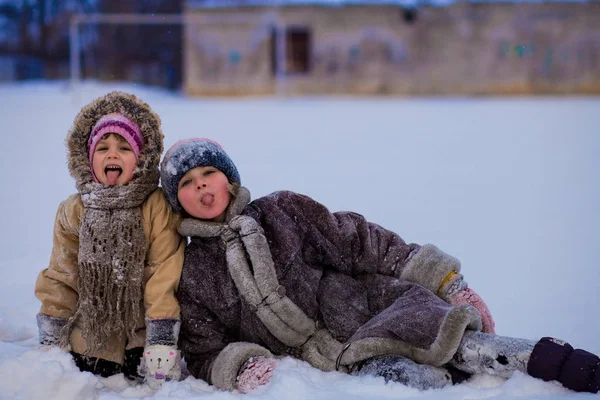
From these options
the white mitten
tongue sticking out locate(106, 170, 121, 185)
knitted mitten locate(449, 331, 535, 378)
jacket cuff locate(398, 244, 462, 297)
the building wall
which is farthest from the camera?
the building wall

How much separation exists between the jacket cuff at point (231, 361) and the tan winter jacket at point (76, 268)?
0.21 m

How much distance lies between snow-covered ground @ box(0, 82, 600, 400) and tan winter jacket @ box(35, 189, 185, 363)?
16cm

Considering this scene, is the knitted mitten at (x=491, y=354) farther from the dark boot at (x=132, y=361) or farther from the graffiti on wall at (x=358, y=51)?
the graffiti on wall at (x=358, y=51)

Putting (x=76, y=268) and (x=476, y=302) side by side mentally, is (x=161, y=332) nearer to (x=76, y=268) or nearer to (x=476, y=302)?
(x=76, y=268)

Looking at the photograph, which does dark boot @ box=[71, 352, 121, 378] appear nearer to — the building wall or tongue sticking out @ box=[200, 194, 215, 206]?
tongue sticking out @ box=[200, 194, 215, 206]

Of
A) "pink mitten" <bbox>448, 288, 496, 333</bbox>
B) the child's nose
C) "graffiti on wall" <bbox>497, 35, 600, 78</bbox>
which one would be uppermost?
"graffiti on wall" <bbox>497, 35, 600, 78</bbox>

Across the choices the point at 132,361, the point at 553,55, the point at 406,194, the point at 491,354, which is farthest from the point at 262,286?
the point at 553,55

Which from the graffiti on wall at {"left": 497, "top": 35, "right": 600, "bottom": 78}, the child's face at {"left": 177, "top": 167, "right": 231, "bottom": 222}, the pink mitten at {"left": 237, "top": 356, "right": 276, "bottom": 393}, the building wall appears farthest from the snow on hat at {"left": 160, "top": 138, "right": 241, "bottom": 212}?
the graffiti on wall at {"left": 497, "top": 35, "right": 600, "bottom": 78}

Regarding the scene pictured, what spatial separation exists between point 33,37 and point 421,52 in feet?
37.3

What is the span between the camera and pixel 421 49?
16.6 meters

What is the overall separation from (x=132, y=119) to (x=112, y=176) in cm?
22

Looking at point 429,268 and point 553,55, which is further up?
point 553,55

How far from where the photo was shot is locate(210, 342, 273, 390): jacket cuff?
7.69 ft

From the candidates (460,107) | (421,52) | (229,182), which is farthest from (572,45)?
(229,182)
